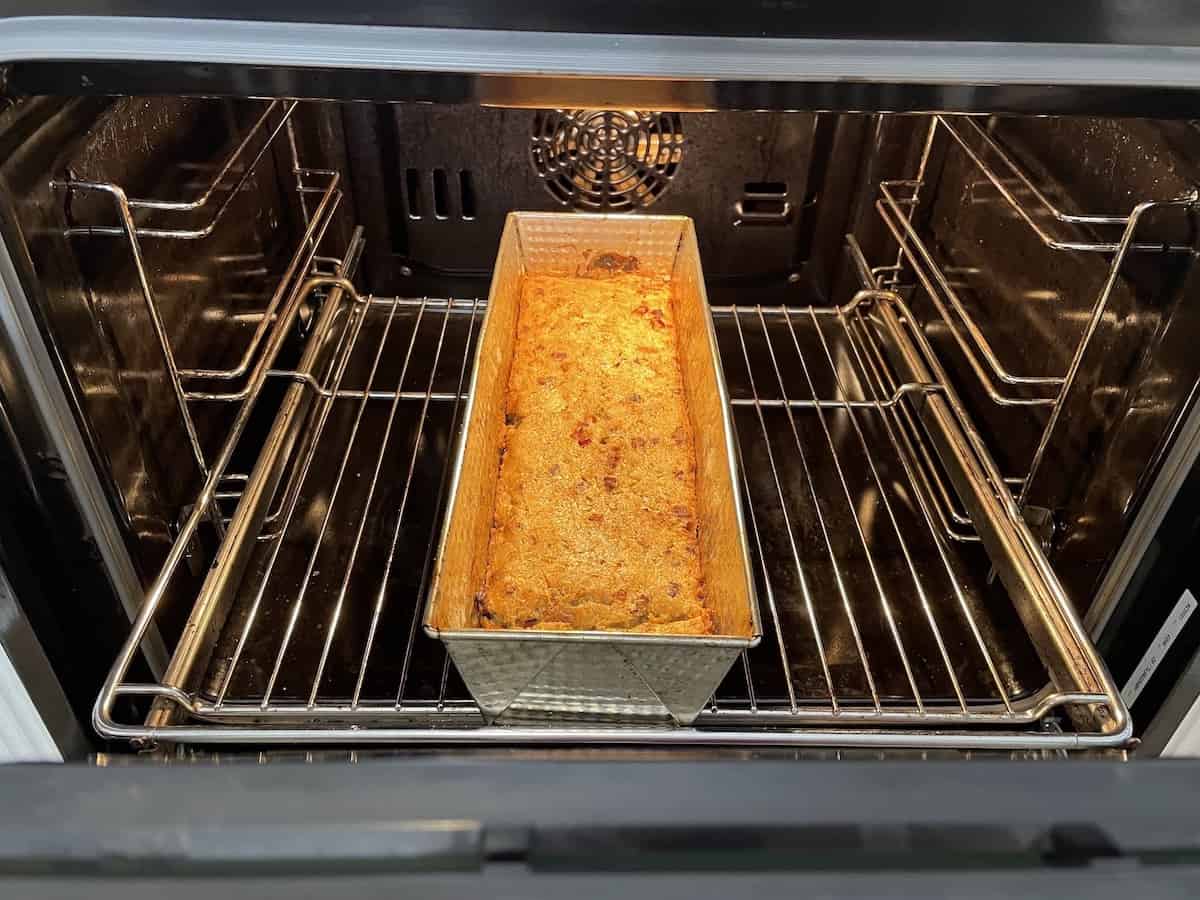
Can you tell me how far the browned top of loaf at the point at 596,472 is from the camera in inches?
41.1

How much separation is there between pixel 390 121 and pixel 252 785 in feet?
3.72

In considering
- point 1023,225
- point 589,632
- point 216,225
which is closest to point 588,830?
point 589,632

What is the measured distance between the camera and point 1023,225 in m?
1.24

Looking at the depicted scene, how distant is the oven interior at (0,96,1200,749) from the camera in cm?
92

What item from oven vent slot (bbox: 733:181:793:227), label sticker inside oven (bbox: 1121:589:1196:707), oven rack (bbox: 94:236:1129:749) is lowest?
oven rack (bbox: 94:236:1129:749)

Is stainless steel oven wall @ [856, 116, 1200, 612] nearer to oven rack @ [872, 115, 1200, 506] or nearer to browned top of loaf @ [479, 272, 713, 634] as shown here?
oven rack @ [872, 115, 1200, 506]

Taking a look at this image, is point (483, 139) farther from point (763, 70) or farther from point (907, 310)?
point (763, 70)

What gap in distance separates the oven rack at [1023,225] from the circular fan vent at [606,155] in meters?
0.38

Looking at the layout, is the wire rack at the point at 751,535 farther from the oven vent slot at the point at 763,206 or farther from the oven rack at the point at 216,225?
the oven vent slot at the point at 763,206

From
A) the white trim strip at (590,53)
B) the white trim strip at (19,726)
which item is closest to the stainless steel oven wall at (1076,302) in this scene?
the white trim strip at (590,53)

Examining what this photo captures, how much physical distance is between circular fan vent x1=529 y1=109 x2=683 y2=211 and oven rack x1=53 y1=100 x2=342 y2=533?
36 centimetres

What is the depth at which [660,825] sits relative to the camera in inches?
22.9

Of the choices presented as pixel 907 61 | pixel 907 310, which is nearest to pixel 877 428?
pixel 907 310

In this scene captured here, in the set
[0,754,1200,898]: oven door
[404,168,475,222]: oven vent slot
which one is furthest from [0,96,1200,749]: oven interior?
[0,754,1200,898]: oven door
